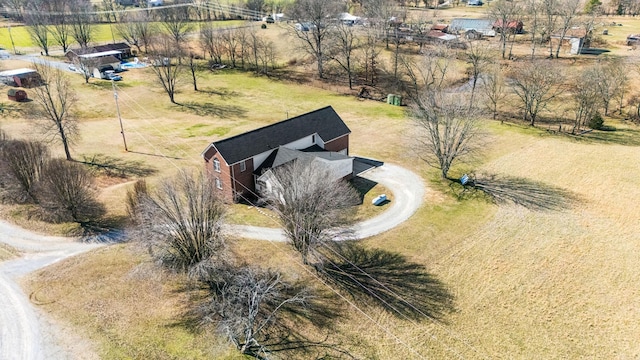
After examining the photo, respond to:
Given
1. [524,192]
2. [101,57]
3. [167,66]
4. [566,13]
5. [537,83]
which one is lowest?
[524,192]

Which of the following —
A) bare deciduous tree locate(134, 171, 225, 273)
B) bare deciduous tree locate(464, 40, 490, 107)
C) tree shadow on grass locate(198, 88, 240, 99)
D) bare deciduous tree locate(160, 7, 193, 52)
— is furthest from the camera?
bare deciduous tree locate(160, 7, 193, 52)

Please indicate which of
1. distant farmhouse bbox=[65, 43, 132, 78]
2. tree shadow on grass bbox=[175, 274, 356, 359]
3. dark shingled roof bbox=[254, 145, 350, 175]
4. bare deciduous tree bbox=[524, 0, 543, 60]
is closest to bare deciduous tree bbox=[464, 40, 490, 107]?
bare deciduous tree bbox=[524, 0, 543, 60]

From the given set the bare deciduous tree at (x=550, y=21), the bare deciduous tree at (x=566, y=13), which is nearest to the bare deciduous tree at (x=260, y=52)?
the bare deciduous tree at (x=550, y=21)

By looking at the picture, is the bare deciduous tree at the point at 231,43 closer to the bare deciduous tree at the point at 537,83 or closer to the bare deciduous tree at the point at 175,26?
the bare deciduous tree at the point at 175,26

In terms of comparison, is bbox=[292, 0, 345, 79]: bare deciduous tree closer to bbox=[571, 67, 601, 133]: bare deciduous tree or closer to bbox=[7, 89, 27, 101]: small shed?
bbox=[571, 67, 601, 133]: bare deciduous tree

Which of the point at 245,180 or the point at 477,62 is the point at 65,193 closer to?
the point at 245,180

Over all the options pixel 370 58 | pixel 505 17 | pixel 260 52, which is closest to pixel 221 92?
pixel 260 52
